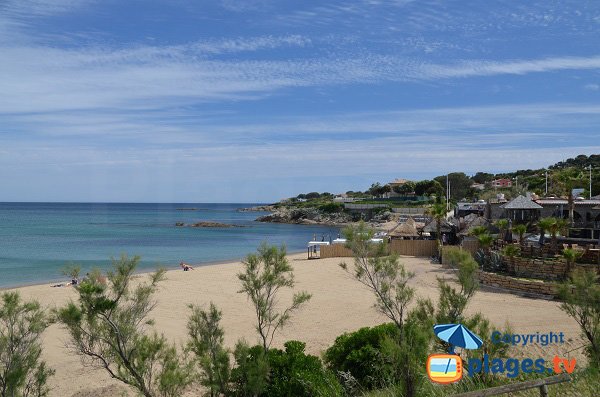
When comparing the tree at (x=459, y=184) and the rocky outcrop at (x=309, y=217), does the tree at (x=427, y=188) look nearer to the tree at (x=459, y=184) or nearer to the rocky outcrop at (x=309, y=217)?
the tree at (x=459, y=184)

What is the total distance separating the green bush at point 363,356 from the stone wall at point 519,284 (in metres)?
8.73

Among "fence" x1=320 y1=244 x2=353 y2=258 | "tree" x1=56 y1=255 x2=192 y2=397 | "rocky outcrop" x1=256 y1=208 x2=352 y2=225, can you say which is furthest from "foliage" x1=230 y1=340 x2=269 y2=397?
"rocky outcrop" x1=256 y1=208 x2=352 y2=225

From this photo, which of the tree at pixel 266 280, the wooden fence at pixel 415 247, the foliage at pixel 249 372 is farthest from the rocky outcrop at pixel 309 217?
the foliage at pixel 249 372

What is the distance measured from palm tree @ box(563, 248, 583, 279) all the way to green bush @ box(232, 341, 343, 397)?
1140cm

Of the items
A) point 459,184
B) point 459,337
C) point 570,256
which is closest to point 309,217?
point 459,184

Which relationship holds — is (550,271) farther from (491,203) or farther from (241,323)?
(491,203)

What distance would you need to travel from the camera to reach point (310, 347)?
514 inches

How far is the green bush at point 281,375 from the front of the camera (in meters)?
8.24

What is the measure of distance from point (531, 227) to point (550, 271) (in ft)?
37.5

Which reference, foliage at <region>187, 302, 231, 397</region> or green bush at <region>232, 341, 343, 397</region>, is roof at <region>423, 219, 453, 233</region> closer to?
green bush at <region>232, 341, 343, 397</region>

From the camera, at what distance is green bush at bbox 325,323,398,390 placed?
960 cm

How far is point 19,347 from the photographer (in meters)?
8.03

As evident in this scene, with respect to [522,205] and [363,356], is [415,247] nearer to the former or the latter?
[522,205]

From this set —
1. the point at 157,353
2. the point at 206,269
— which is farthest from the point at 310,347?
the point at 206,269
